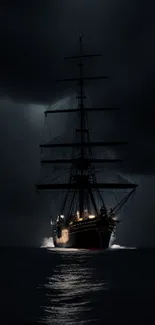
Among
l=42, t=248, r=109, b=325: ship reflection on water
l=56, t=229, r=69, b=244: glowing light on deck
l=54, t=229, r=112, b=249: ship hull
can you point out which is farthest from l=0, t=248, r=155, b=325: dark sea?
l=56, t=229, r=69, b=244: glowing light on deck

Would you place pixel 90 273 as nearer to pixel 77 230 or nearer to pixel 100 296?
pixel 100 296

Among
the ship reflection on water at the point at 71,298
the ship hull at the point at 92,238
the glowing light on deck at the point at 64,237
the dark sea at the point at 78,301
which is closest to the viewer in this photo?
the ship reflection on water at the point at 71,298

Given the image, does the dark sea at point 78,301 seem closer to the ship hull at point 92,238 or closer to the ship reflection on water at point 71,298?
the ship reflection on water at point 71,298

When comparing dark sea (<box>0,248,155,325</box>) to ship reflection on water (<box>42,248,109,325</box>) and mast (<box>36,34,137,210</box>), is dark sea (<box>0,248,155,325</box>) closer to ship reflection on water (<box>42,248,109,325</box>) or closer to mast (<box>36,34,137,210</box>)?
ship reflection on water (<box>42,248,109,325</box>)

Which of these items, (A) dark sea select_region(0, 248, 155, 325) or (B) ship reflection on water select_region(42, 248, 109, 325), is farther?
(A) dark sea select_region(0, 248, 155, 325)

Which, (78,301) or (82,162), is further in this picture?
(82,162)

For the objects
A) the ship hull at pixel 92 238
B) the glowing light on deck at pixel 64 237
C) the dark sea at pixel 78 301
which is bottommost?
the dark sea at pixel 78 301

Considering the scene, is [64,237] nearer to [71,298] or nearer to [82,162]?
[82,162]

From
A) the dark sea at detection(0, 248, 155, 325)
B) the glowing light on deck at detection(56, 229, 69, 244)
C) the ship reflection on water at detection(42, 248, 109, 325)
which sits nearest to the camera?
the ship reflection on water at detection(42, 248, 109, 325)

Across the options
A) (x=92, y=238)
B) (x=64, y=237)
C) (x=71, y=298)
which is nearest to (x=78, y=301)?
(x=71, y=298)

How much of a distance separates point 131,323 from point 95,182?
102 m

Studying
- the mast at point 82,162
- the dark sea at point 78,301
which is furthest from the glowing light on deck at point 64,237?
the dark sea at point 78,301

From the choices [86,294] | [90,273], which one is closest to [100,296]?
[86,294]

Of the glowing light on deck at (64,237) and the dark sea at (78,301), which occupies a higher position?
the glowing light on deck at (64,237)
